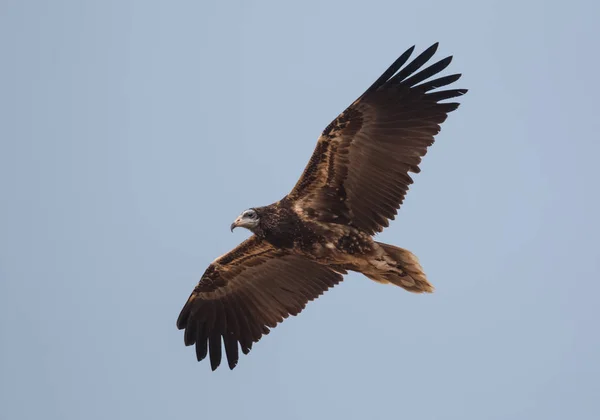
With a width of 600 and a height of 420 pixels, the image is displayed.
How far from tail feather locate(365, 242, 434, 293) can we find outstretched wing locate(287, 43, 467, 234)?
0.51 m

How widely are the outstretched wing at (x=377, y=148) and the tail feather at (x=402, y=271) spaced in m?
0.51

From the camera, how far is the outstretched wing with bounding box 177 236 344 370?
18.1m

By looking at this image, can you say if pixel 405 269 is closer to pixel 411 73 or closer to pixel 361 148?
pixel 361 148

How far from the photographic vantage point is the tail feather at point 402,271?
16531 millimetres

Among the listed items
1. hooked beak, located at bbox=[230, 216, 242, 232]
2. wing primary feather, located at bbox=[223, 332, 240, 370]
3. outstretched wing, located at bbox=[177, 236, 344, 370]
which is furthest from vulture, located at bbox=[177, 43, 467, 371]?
wing primary feather, located at bbox=[223, 332, 240, 370]

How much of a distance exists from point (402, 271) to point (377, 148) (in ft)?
6.20

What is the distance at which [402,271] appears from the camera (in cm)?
1662

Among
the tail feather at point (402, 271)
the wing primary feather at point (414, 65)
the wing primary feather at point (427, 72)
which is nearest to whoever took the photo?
the wing primary feather at point (414, 65)

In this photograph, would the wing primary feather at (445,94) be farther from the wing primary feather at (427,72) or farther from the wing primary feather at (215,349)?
the wing primary feather at (215,349)

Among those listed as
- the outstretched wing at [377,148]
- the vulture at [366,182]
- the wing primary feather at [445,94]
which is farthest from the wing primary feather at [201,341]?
the wing primary feather at [445,94]

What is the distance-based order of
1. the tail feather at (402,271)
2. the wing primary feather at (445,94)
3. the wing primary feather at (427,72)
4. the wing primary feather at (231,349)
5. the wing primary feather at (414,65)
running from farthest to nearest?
the wing primary feather at (231,349) < the tail feather at (402,271) < the wing primary feather at (445,94) < the wing primary feather at (427,72) < the wing primary feather at (414,65)

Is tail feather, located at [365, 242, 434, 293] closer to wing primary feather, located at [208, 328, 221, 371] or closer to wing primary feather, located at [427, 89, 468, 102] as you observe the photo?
wing primary feather, located at [427, 89, 468, 102]

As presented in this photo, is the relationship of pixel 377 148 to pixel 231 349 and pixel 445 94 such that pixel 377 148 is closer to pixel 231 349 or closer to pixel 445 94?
pixel 445 94

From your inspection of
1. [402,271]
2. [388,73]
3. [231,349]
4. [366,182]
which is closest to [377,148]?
[366,182]
